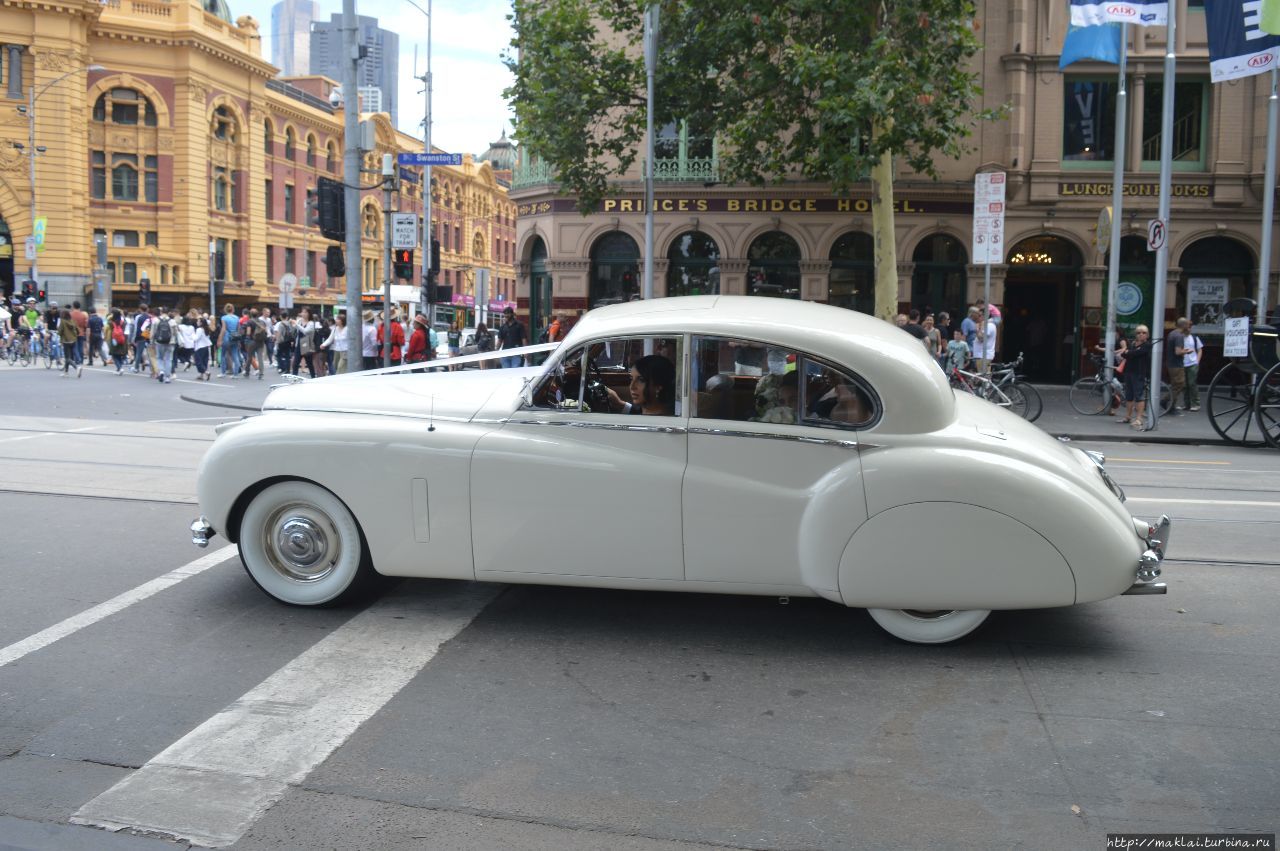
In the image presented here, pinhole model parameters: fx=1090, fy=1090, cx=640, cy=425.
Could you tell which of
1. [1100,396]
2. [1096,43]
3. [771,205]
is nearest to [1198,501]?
[1100,396]

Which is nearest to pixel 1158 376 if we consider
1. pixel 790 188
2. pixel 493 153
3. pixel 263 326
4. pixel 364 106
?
pixel 790 188

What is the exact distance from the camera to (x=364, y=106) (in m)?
97.1

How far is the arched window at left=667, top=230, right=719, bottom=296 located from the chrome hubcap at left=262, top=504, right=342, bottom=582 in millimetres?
A: 22328

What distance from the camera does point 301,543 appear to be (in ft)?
18.7

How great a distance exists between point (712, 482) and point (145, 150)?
60.4m

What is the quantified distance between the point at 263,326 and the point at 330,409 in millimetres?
25132

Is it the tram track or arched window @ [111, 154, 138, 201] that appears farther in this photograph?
arched window @ [111, 154, 138, 201]

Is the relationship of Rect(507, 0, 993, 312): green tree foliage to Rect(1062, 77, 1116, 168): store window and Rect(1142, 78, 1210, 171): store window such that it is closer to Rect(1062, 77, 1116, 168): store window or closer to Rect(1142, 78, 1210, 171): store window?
Rect(1062, 77, 1116, 168): store window

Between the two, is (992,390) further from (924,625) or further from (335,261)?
(924,625)

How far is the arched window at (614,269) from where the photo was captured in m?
28.1

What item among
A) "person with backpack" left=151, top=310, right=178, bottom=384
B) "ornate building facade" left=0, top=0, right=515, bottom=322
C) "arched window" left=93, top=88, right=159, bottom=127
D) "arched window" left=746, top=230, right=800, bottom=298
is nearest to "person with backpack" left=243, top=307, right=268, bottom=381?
"person with backpack" left=151, top=310, right=178, bottom=384

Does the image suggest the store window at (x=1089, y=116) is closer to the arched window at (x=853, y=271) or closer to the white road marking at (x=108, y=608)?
the arched window at (x=853, y=271)

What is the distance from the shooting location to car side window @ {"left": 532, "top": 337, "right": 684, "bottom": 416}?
5324 mm

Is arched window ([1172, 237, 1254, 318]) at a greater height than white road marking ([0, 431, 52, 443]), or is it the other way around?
arched window ([1172, 237, 1254, 318])
